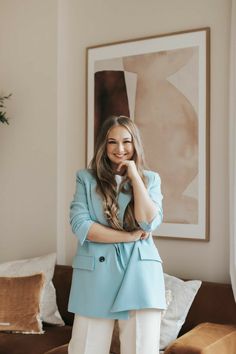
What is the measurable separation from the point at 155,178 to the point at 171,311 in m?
0.86

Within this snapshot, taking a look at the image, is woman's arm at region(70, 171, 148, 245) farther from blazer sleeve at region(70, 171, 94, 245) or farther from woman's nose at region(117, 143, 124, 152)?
woman's nose at region(117, 143, 124, 152)

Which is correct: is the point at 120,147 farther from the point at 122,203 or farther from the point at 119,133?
the point at 122,203

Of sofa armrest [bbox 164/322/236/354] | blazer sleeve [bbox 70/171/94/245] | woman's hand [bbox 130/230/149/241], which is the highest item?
blazer sleeve [bbox 70/171/94/245]

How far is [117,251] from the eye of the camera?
2.35 metres

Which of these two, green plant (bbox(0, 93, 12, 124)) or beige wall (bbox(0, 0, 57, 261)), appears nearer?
beige wall (bbox(0, 0, 57, 261))

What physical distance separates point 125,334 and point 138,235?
41 centimetres

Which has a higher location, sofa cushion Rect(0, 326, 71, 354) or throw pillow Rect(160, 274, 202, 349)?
throw pillow Rect(160, 274, 202, 349)

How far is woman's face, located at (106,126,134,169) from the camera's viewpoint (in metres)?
2.41

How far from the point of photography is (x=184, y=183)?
11.0 feet

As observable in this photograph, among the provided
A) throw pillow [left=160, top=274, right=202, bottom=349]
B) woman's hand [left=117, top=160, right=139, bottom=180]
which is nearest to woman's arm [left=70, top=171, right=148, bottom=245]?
woman's hand [left=117, top=160, right=139, bottom=180]

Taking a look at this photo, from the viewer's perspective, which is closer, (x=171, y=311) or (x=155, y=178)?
(x=155, y=178)

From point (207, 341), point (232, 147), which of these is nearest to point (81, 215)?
point (207, 341)

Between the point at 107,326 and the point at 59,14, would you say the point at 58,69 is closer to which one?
the point at 59,14

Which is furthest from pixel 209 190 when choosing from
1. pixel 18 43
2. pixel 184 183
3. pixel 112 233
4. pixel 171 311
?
pixel 18 43
